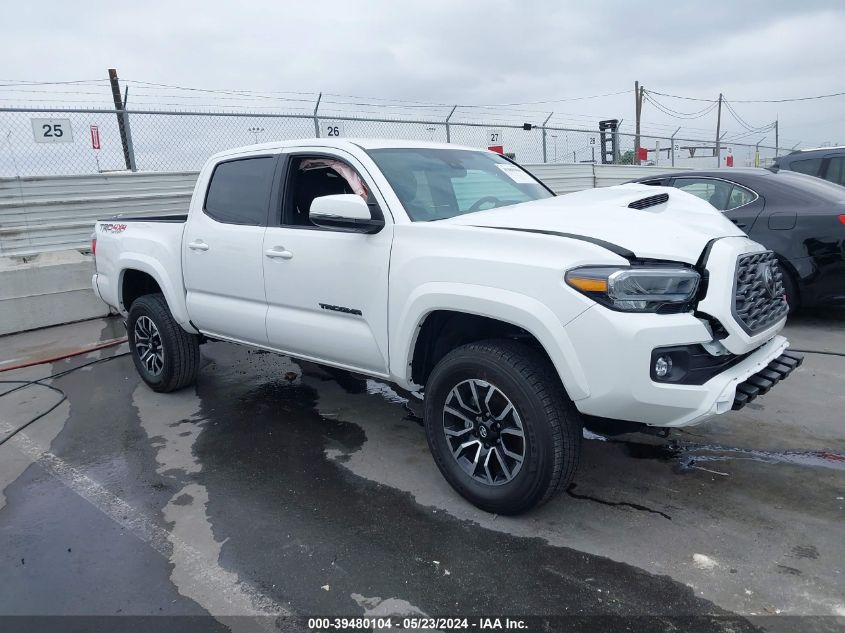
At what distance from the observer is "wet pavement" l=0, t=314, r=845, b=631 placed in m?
2.74

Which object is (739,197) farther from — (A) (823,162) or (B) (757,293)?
(B) (757,293)

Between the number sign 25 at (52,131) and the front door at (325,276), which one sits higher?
the number sign 25 at (52,131)

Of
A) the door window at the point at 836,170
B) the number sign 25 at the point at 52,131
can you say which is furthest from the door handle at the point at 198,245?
the door window at the point at 836,170

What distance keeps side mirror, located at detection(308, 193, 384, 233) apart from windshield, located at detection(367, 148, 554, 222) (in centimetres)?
25

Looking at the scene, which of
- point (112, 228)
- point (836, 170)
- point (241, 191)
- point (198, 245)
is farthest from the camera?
point (836, 170)

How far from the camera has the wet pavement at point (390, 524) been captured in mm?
2740

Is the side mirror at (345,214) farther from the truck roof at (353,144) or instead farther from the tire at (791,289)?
the tire at (791,289)

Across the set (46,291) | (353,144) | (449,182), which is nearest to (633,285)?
(449,182)

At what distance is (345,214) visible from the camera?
355 cm

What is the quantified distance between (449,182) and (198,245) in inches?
78.0

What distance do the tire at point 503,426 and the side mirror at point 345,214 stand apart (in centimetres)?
87

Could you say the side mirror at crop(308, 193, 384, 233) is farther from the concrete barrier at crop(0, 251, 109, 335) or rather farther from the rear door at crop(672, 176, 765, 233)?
the concrete barrier at crop(0, 251, 109, 335)

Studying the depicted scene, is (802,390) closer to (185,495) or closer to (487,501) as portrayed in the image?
(487,501)

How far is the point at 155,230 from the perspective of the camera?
17.7ft
